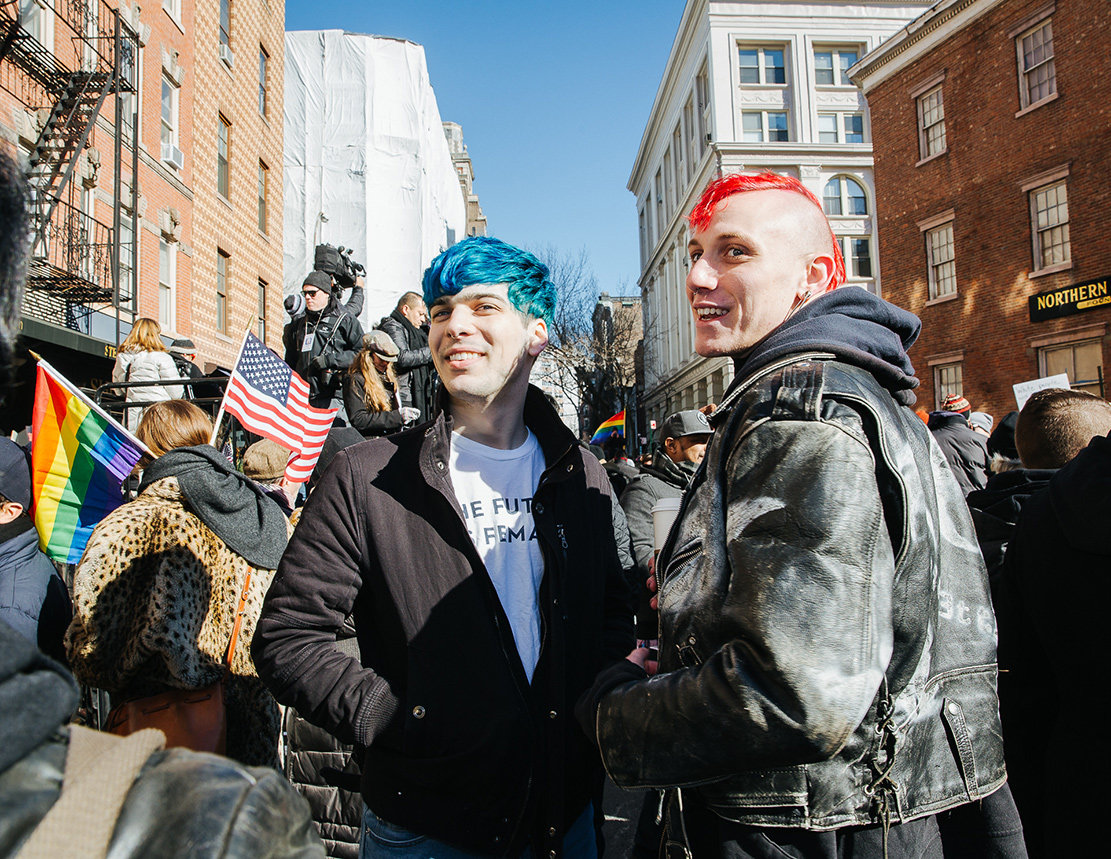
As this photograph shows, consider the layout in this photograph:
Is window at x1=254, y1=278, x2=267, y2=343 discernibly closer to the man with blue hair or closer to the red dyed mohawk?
the man with blue hair

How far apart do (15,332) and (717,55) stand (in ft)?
139

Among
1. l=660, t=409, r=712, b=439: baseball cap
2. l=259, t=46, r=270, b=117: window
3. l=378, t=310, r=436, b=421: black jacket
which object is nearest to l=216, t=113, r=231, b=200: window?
l=259, t=46, r=270, b=117: window

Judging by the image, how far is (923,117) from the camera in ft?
67.8

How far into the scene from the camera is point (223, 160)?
18062mm

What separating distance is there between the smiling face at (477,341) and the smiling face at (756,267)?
2.55 feet

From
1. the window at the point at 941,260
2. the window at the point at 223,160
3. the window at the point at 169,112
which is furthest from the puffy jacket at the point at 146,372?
the window at the point at 941,260

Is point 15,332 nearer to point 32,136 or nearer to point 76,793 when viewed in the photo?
point 76,793

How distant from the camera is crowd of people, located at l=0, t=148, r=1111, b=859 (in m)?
1.19

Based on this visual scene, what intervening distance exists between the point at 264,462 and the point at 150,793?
4194 millimetres

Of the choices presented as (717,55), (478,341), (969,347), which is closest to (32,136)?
(478,341)

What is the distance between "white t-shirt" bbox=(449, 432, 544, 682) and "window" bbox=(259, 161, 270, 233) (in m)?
20.3

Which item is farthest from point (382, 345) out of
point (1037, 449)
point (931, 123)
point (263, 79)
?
point (931, 123)

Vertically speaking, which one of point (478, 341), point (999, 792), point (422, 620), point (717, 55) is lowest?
point (999, 792)

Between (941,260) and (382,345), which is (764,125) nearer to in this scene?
(941,260)
